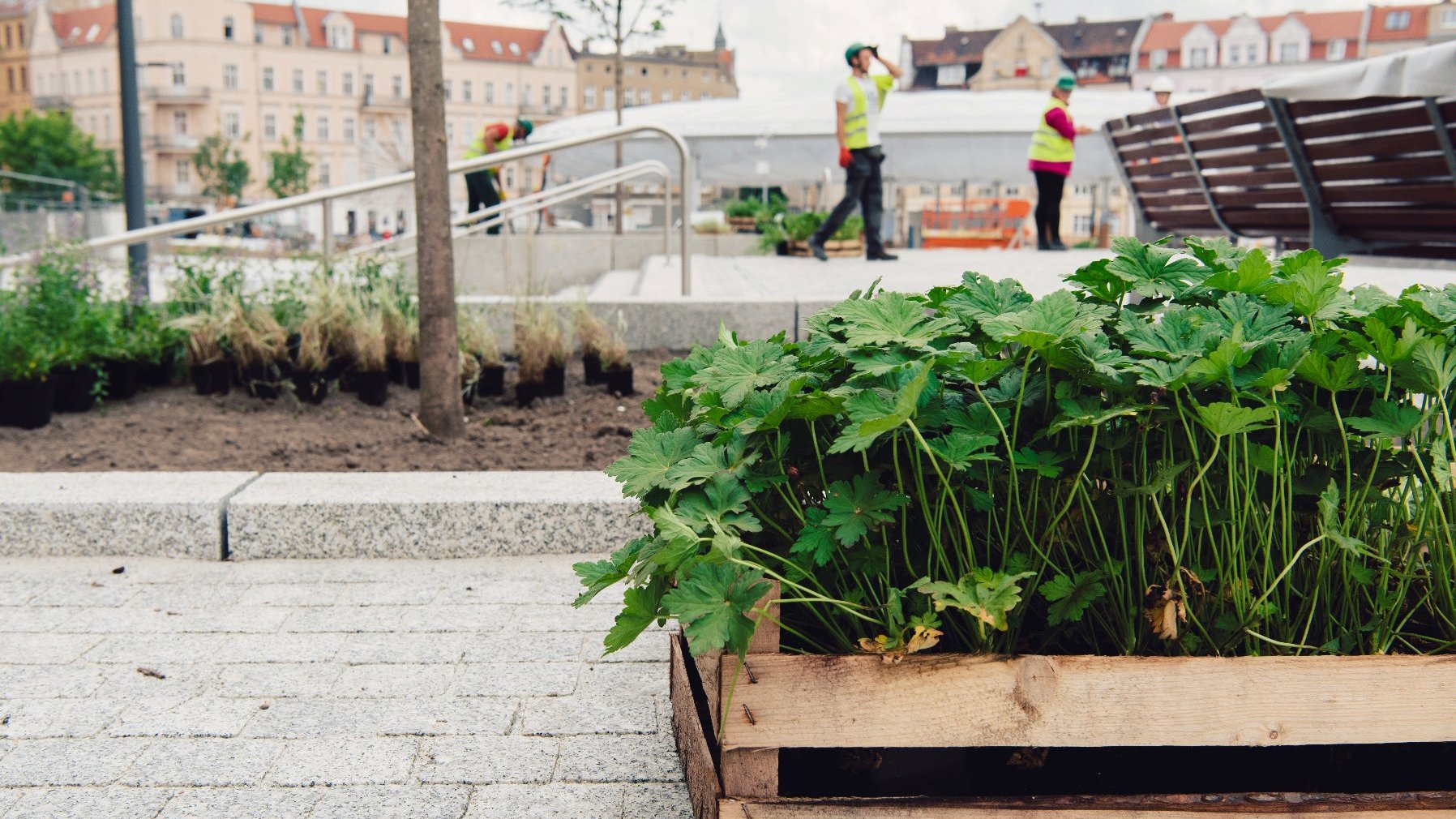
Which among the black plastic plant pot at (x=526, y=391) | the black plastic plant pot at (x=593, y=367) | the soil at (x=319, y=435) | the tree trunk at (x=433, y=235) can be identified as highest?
the tree trunk at (x=433, y=235)

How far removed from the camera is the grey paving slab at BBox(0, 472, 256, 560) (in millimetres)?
3924

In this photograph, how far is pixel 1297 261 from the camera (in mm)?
1923

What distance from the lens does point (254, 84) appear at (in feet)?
309

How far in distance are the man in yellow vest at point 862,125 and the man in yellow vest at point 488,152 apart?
4046 millimetres

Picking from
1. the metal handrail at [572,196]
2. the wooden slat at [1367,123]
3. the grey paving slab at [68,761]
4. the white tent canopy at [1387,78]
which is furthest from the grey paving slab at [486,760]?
the metal handrail at [572,196]

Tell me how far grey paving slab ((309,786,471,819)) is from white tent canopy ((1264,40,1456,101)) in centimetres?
386

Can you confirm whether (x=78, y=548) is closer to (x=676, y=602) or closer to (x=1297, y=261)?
(x=676, y=602)

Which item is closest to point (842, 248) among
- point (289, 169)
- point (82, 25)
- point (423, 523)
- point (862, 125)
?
point (862, 125)

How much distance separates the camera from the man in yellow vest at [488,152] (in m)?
13.5

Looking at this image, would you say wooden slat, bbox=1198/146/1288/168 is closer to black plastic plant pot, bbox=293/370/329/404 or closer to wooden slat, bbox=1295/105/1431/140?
wooden slat, bbox=1295/105/1431/140

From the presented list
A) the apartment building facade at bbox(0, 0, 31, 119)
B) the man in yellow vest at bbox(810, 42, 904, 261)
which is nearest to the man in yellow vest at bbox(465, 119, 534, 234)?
the man in yellow vest at bbox(810, 42, 904, 261)

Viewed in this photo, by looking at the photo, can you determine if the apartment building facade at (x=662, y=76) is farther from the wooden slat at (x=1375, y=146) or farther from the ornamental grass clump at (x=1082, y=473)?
the ornamental grass clump at (x=1082, y=473)

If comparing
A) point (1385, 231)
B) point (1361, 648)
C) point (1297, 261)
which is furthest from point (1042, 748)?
point (1385, 231)

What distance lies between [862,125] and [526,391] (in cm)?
616
